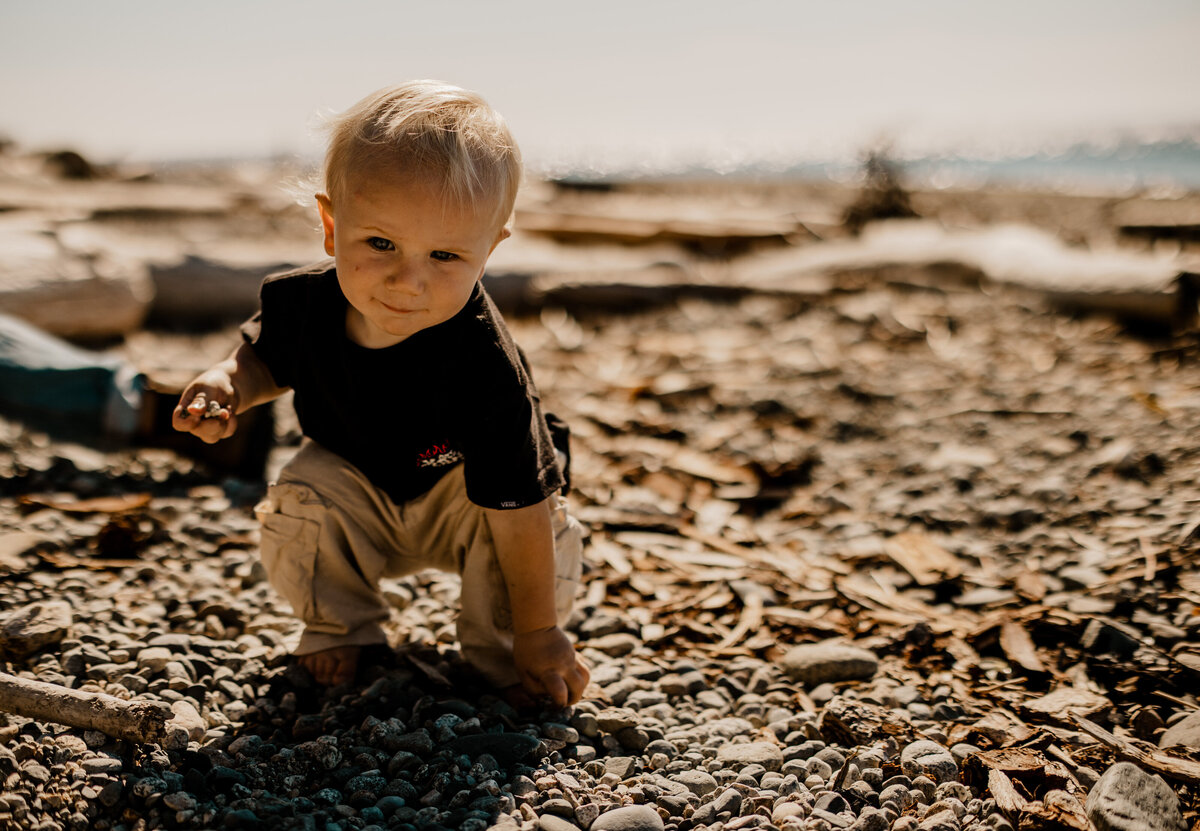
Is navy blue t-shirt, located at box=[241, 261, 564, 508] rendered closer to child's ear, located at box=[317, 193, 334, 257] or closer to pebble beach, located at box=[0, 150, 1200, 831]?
child's ear, located at box=[317, 193, 334, 257]

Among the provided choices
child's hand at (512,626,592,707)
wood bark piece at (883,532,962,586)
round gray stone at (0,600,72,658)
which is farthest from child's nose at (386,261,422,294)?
wood bark piece at (883,532,962,586)

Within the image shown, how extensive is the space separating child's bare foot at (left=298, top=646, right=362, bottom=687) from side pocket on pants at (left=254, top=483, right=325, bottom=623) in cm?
9

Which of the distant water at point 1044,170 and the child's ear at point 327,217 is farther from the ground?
the distant water at point 1044,170

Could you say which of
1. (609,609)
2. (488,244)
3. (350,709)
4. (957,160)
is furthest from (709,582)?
(957,160)

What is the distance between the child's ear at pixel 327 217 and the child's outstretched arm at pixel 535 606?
721mm

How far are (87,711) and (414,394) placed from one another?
0.91 meters

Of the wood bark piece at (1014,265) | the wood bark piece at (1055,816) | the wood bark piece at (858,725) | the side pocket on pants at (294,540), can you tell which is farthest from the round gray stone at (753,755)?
the wood bark piece at (1014,265)

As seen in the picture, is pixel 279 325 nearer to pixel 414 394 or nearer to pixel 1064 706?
pixel 414 394

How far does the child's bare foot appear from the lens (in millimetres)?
2201

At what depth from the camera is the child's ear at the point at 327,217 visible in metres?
1.99

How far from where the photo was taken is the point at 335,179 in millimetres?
1899

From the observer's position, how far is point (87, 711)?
1.74 metres

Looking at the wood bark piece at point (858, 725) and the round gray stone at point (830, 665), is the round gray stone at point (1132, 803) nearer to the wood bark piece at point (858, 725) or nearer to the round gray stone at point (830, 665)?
the wood bark piece at point (858, 725)

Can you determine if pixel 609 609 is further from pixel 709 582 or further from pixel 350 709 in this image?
pixel 350 709
